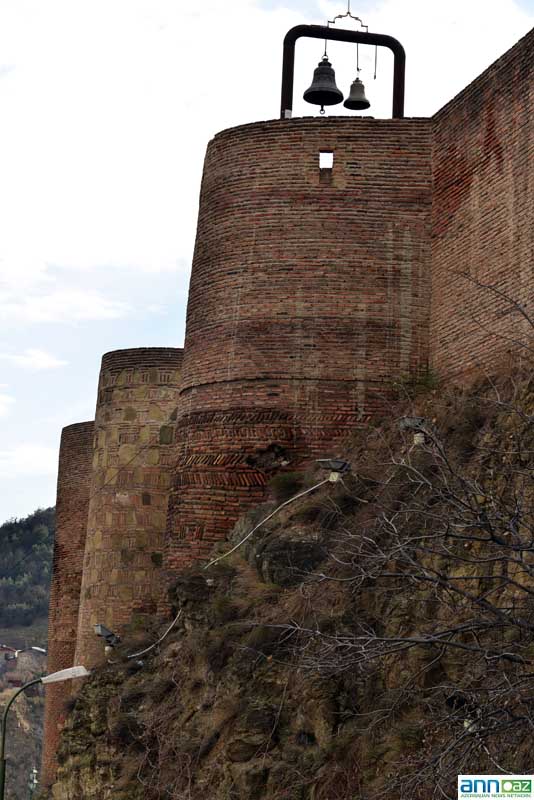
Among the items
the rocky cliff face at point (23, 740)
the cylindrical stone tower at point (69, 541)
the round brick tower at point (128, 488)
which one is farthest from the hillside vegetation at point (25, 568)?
the round brick tower at point (128, 488)

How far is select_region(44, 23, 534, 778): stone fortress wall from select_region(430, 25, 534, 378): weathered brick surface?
33 millimetres

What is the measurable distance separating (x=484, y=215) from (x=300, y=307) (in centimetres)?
269

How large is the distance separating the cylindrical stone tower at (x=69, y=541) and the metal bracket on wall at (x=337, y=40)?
1027cm

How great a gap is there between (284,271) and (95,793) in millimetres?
6596

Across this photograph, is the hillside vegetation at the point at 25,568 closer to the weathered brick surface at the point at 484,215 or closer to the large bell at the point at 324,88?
the large bell at the point at 324,88

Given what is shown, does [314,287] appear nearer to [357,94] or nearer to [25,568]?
[357,94]

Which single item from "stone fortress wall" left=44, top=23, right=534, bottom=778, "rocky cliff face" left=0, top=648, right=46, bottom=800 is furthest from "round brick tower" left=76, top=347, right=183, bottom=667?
"rocky cliff face" left=0, top=648, right=46, bottom=800

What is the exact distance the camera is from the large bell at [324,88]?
67.7 ft

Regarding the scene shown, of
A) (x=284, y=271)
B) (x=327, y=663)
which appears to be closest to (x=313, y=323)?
(x=284, y=271)

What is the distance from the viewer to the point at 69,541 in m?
Result: 29.1

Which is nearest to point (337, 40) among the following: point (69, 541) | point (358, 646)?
point (69, 541)

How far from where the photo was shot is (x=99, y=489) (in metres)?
23.9

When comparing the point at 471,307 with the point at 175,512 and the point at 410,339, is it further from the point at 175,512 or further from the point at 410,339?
the point at 175,512

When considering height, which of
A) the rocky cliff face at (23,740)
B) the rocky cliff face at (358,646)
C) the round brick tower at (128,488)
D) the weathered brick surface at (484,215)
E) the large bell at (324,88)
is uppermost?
the large bell at (324,88)
